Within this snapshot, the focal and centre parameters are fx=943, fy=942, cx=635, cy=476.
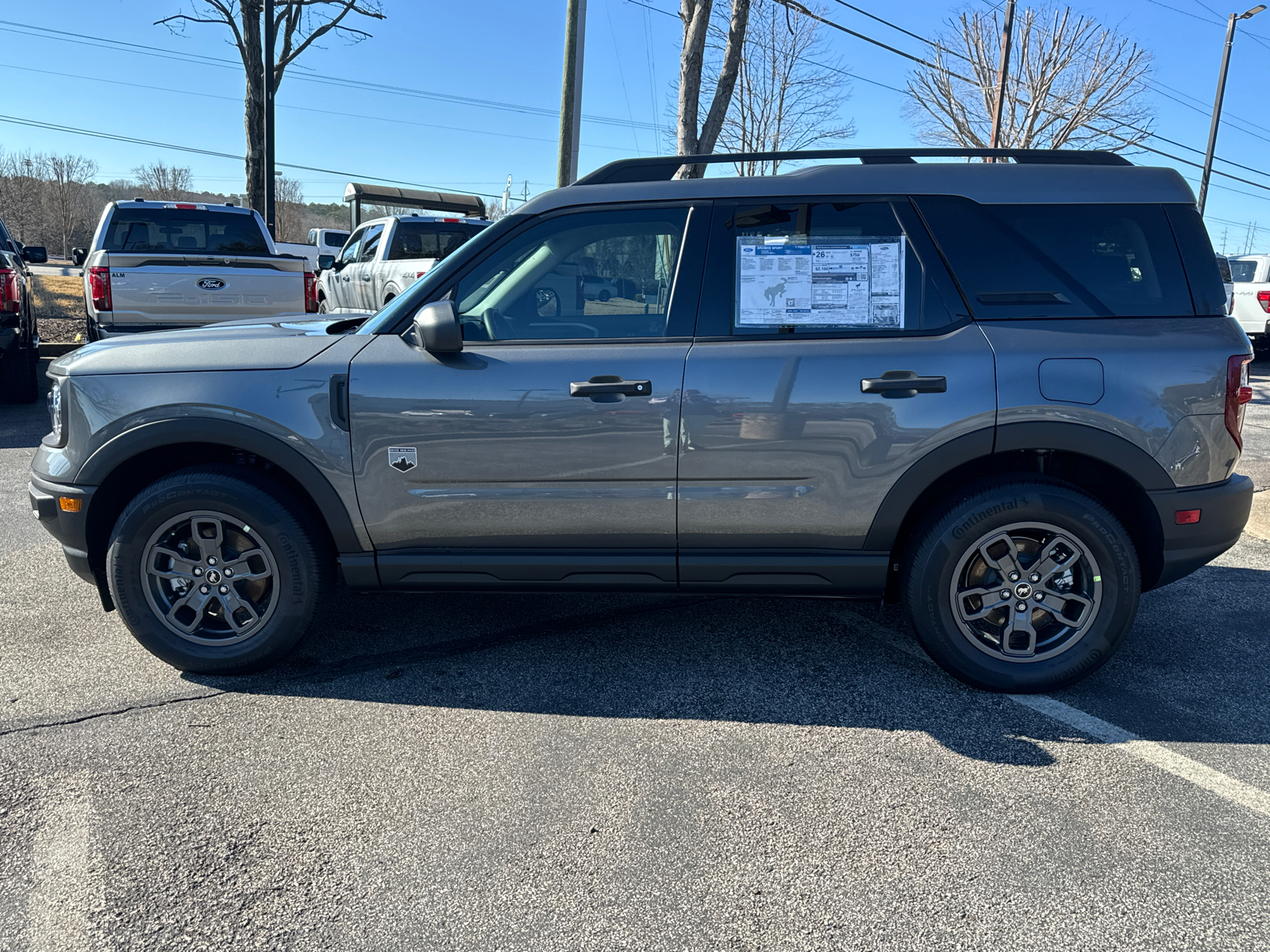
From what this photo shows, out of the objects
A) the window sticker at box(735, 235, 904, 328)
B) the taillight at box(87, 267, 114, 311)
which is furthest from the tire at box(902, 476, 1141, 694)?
the taillight at box(87, 267, 114, 311)

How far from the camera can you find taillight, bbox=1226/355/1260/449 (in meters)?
3.41

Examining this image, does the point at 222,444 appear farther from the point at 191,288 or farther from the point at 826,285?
the point at 191,288

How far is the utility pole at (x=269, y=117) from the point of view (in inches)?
695

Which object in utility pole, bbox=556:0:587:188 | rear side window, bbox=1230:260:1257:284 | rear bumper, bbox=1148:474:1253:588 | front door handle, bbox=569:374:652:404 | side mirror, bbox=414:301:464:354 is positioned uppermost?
utility pole, bbox=556:0:587:188

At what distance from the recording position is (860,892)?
2.46 m

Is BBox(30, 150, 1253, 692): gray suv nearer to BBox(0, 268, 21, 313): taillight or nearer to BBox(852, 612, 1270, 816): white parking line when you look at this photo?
BBox(852, 612, 1270, 816): white parking line

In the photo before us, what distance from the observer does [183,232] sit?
11148 mm

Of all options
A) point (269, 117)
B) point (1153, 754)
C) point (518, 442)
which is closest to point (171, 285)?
point (518, 442)

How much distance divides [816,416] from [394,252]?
10.2 metres

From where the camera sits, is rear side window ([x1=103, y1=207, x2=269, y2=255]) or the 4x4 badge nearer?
the 4x4 badge

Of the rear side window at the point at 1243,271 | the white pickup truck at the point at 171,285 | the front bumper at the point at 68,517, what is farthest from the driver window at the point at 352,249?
the rear side window at the point at 1243,271

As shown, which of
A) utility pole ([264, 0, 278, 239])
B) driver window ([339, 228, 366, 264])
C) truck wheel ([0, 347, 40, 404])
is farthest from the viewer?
utility pole ([264, 0, 278, 239])

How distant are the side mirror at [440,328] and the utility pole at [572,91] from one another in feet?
34.9

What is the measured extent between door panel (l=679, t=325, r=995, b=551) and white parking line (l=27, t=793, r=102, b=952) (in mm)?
2154
